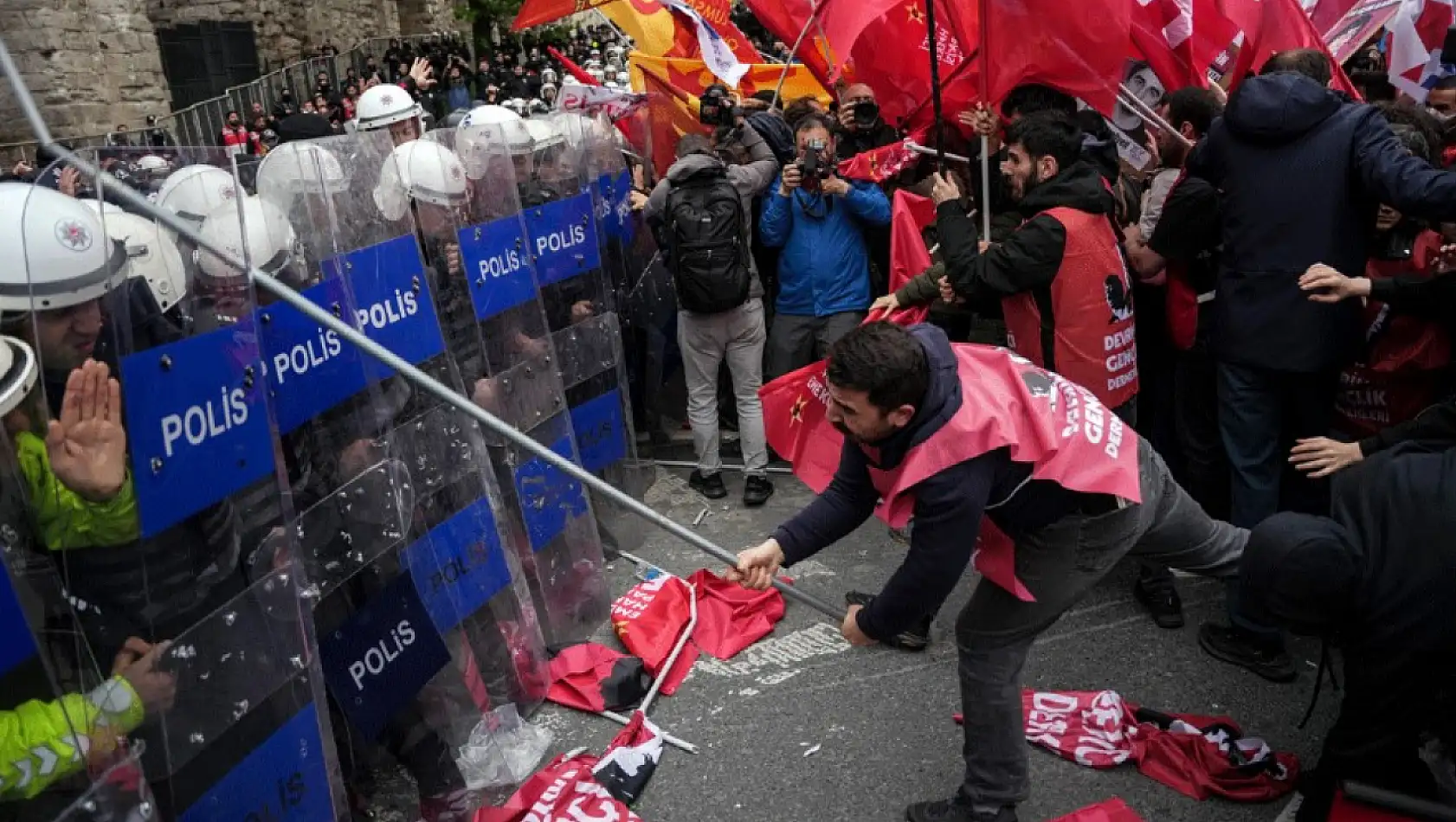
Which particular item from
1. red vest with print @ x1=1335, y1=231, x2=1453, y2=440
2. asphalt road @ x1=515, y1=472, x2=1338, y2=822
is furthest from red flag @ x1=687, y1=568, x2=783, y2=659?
red vest with print @ x1=1335, y1=231, x2=1453, y2=440

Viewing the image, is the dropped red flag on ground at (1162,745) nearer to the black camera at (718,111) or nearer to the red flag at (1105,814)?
the red flag at (1105,814)

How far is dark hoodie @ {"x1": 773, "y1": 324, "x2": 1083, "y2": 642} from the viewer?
2576mm

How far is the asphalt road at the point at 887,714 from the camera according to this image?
129 inches

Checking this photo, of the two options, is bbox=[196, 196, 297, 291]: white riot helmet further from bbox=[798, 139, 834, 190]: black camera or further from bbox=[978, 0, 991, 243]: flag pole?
bbox=[798, 139, 834, 190]: black camera

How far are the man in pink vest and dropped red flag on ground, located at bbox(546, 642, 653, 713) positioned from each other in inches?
42.5

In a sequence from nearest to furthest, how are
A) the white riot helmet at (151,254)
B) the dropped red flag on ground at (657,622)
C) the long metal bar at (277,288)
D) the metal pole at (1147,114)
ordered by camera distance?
1. the long metal bar at (277,288)
2. the white riot helmet at (151,254)
3. the dropped red flag on ground at (657,622)
4. the metal pole at (1147,114)

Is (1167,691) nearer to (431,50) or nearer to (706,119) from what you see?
(706,119)

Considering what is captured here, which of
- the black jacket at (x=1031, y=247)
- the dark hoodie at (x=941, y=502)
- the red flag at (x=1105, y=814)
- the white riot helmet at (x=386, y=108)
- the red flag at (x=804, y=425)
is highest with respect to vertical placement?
the white riot helmet at (x=386, y=108)

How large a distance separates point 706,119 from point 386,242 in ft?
8.80

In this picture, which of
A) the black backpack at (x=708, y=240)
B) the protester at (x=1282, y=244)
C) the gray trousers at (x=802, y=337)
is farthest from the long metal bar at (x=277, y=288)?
the gray trousers at (x=802, y=337)

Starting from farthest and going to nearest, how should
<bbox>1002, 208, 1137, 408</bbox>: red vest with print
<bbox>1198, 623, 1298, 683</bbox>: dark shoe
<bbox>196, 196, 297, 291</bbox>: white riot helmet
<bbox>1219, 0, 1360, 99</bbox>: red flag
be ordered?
1. <bbox>1219, 0, 1360, 99</bbox>: red flag
2. <bbox>1002, 208, 1137, 408</bbox>: red vest with print
3. <bbox>1198, 623, 1298, 683</bbox>: dark shoe
4. <bbox>196, 196, 297, 291</bbox>: white riot helmet

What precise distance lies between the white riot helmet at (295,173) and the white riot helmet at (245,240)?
0.07m

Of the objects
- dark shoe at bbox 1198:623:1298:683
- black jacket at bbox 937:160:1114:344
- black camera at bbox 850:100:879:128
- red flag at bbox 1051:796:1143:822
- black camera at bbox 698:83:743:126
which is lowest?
dark shoe at bbox 1198:623:1298:683

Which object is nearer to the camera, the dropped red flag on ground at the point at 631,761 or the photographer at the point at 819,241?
the dropped red flag on ground at the point at 631,761
